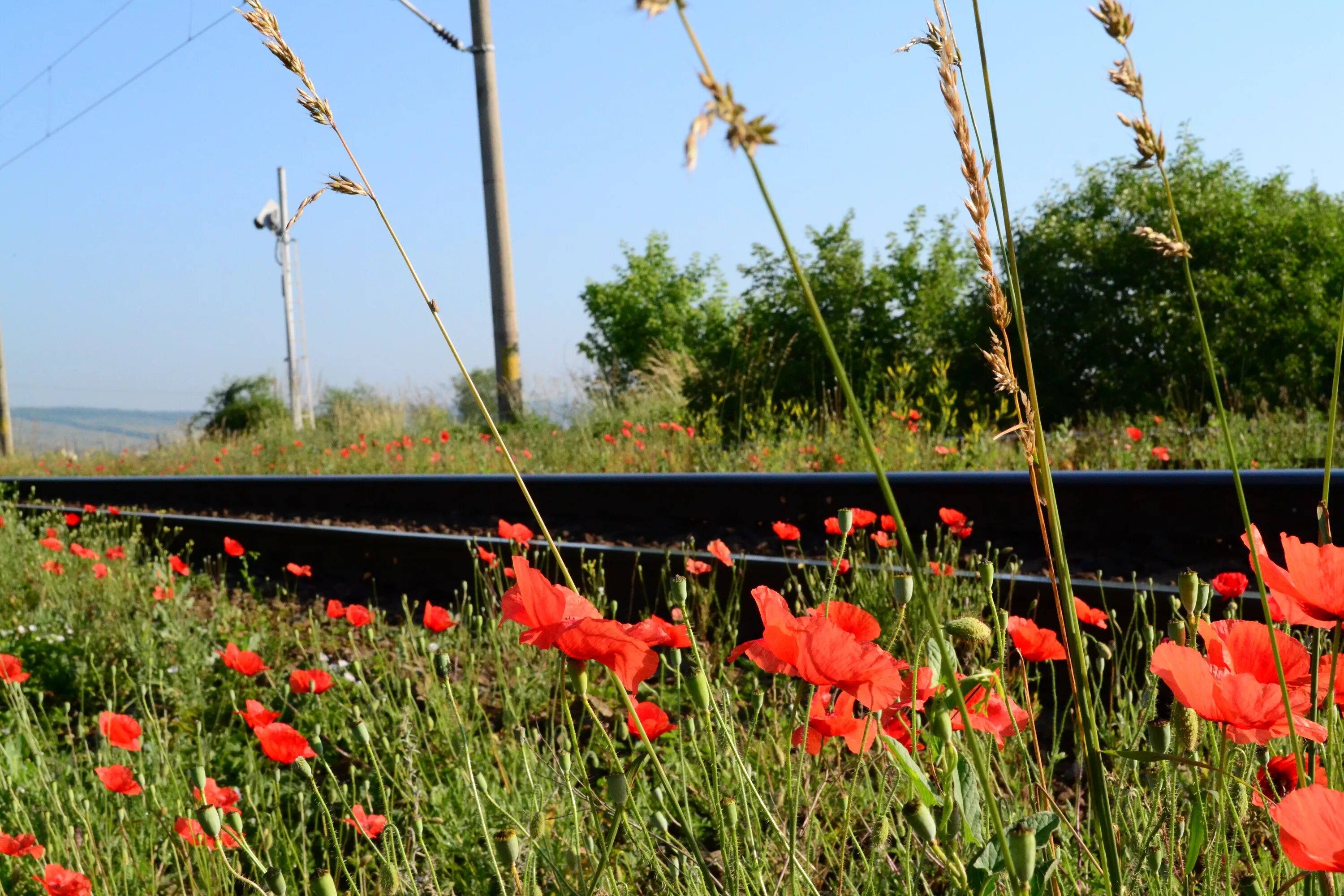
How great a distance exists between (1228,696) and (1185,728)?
190 mm

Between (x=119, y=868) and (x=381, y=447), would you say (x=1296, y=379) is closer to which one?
(x=381, y=447)

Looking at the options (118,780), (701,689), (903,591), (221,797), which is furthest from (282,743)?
(903,591)

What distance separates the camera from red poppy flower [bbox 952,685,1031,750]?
1.15 m

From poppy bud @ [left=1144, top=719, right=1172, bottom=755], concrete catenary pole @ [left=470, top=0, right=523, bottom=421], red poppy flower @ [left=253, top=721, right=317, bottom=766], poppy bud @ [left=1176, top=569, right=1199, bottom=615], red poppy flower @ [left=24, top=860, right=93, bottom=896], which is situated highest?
concrete catenary pole @ [left=470, top=0, right=523, bottom=421]

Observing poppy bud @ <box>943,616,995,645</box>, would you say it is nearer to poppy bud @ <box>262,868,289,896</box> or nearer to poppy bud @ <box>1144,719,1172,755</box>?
poppy bud @ <box>1144,719,1172,755</box>

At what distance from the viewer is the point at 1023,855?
29.4 inches

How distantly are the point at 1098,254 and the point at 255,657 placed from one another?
13.5m

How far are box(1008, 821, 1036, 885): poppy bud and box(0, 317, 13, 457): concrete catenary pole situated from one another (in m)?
28.8

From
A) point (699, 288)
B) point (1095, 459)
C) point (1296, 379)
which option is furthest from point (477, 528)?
point (699, 288)

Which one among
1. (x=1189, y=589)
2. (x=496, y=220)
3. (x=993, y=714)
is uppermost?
(x=496, y=220)

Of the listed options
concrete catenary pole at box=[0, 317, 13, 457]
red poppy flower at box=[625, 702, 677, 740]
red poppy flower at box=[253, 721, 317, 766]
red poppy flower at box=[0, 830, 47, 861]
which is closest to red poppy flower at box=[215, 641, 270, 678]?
red poppy flower at box=[0, 830, 47, 861]

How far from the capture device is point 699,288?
5084cm

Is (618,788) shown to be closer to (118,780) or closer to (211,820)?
(211,820)

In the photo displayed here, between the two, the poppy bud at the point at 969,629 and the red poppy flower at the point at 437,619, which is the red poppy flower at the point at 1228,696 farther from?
the red poppy flower at the point at 437,619
